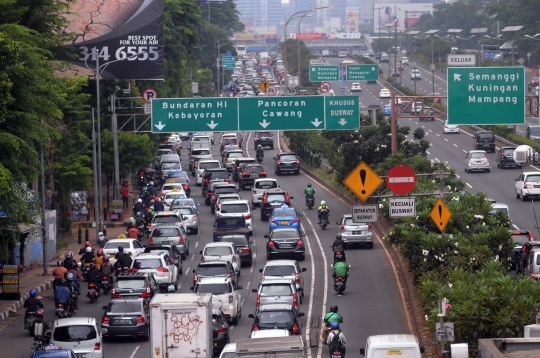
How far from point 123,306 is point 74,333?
286 cm

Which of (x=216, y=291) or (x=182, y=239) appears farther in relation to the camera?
(x=182, y=239)

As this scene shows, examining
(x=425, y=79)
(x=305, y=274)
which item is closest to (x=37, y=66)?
(x=305, y=274)

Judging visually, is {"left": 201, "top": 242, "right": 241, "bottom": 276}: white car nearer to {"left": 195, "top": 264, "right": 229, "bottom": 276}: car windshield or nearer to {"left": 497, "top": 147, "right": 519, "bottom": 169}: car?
{"left": 195, "top": 264, "right": 229, "bottom": 276}: car windshield

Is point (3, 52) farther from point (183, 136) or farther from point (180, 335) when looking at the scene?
point (183, 136)

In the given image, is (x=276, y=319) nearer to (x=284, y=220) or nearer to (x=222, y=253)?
(x=222, y=253)

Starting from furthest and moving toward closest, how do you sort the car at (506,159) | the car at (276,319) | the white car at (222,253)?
the car at (506,159) < the white car at (222,253) < the car at (276,319)

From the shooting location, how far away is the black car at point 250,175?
56.9 meters

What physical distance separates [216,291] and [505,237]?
8921 mm

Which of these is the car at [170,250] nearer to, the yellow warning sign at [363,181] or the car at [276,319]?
the yellow warning sign at [363,181]

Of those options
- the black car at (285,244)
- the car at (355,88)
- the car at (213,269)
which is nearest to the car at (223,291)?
the car at (213,269)

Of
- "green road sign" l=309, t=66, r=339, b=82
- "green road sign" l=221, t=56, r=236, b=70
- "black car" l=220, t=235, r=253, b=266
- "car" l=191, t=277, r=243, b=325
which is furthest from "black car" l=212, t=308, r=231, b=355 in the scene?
"green road sign" l=221, t=56, r=236, b=70

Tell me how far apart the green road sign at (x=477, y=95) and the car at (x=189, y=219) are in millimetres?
13971

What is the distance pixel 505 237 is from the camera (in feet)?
97.5

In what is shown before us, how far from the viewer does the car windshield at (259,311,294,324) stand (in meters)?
23.8
